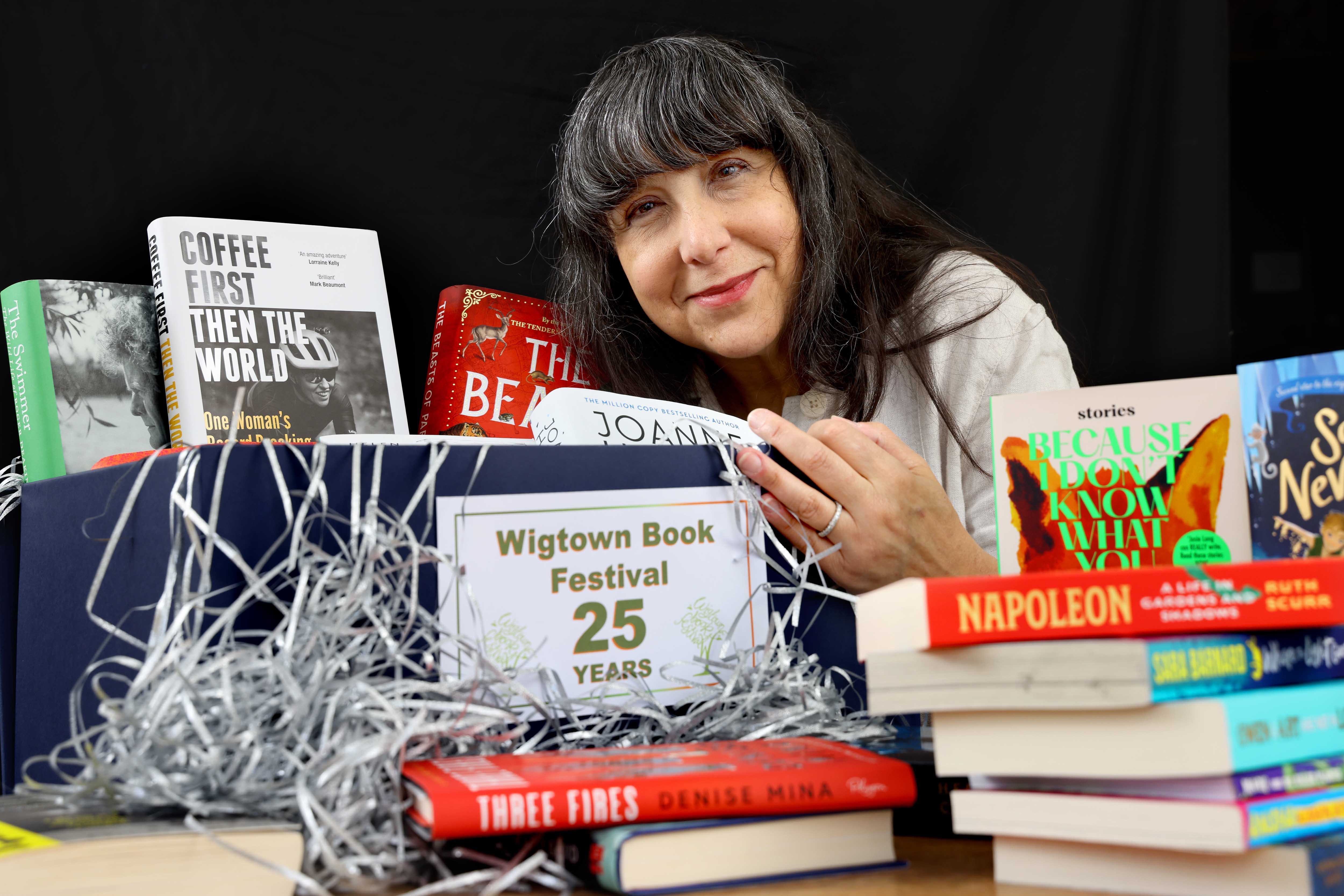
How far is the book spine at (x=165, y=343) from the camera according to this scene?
41.9 inches

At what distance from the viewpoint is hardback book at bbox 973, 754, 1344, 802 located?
525 millimetres

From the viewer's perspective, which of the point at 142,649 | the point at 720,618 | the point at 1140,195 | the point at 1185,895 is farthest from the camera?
the point at 1140,195

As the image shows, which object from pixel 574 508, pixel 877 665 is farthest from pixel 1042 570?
pixel 574 508

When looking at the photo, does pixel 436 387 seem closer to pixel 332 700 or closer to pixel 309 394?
pixel 309 394

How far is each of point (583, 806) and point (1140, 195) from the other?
1527 mm

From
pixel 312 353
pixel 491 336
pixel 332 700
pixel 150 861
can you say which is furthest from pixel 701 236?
pixel 150 861

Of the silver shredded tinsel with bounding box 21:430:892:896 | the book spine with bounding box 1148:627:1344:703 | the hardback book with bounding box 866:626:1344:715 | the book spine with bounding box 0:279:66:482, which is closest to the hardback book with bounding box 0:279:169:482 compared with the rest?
the book spine with bounding box 0:279:66:482

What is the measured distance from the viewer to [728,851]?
588 millimetres

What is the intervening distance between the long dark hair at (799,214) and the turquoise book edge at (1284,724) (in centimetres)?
83

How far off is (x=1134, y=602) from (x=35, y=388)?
969mm

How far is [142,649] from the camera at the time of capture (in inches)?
27.7

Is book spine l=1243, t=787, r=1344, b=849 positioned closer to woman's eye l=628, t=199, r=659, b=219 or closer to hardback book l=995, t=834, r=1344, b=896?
hardback book l=995, t=834, r=1344, b=896

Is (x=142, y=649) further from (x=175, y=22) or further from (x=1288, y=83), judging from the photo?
(x=1288, y=83)

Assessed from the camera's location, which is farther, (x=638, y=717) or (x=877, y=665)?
(x=638, y=717)
